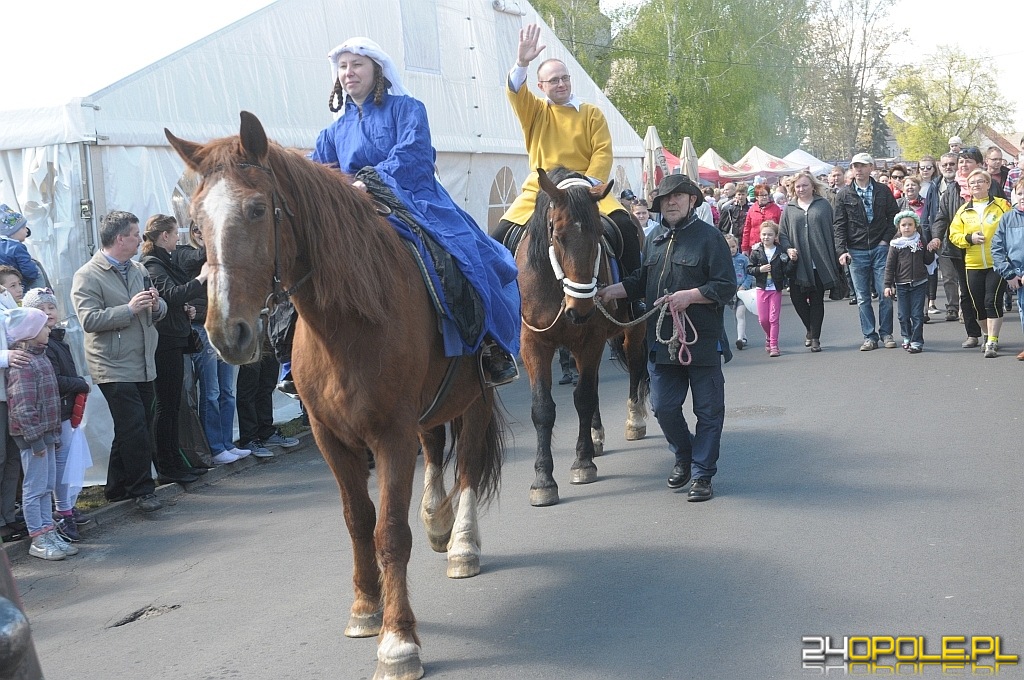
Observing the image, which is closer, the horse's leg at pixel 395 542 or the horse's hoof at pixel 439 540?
the horse's leg at pixel 395 542

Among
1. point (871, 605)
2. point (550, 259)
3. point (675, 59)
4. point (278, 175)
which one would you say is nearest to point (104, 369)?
point (550, 259)

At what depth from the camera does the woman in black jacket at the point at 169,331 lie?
7863 mm

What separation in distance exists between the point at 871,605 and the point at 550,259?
328cm

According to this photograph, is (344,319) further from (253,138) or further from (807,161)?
(807,161)

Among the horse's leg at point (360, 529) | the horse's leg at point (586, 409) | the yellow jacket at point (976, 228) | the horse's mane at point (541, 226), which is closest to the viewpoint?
the horse's leg at point (360, 529)

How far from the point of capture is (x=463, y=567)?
5488 mm

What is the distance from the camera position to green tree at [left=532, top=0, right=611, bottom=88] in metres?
45.2

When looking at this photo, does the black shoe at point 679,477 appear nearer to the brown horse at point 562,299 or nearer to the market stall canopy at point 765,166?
the brown horse at point 562,299

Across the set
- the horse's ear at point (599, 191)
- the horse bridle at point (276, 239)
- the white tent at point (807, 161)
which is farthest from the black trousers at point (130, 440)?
the white tent at point (807, 161)

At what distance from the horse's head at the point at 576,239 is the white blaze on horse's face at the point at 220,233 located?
328 centimetres

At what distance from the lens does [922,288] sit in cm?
1188

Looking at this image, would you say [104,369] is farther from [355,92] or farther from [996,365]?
[996,365]

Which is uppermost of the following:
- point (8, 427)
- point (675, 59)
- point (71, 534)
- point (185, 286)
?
point (675, 59)

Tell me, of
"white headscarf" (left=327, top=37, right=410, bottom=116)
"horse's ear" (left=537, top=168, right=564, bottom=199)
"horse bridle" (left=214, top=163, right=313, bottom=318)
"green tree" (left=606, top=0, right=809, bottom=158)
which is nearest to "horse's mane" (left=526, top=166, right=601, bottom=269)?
"horse's ear" (left=537, top=168, right=564, bottom=199)
